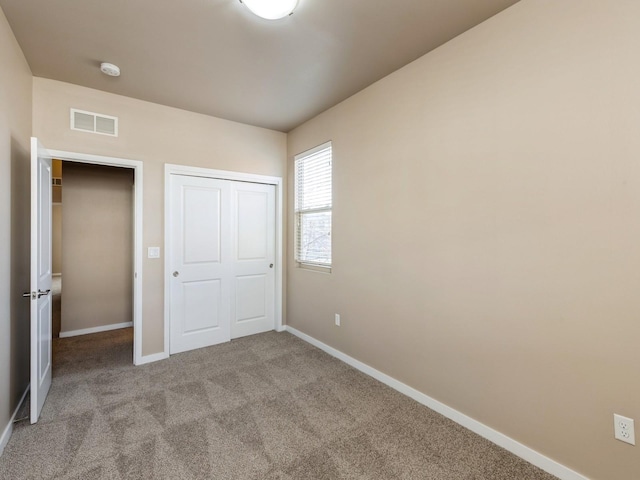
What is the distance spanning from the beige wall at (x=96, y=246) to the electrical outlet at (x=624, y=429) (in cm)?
517

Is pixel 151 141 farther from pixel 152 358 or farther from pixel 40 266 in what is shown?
pixel 152 358

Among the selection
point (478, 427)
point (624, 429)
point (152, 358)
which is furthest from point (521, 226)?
point (152, 358)

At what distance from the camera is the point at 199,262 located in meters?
3.61

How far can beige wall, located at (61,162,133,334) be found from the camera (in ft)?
13.3

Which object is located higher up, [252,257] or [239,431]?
[252,257]

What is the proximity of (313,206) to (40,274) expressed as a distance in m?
2.59

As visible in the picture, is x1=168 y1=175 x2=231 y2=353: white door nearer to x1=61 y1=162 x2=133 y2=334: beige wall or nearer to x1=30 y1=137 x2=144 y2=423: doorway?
x1=30 y1=137 x2=144 y2=423: doorway

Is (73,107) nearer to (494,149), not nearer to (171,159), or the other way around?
(171,159)

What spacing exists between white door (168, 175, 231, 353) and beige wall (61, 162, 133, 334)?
1.52m

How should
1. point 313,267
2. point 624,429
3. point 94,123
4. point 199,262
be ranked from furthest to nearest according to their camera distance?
point 313,267
point 199,262
point 94,123
point 624,429

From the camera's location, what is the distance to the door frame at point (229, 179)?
3340 millimetres

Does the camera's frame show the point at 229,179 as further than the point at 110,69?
Yes

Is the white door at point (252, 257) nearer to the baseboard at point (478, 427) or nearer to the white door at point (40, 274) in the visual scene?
the baseboard at point (478, 427)

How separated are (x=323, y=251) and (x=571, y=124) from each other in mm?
2467
